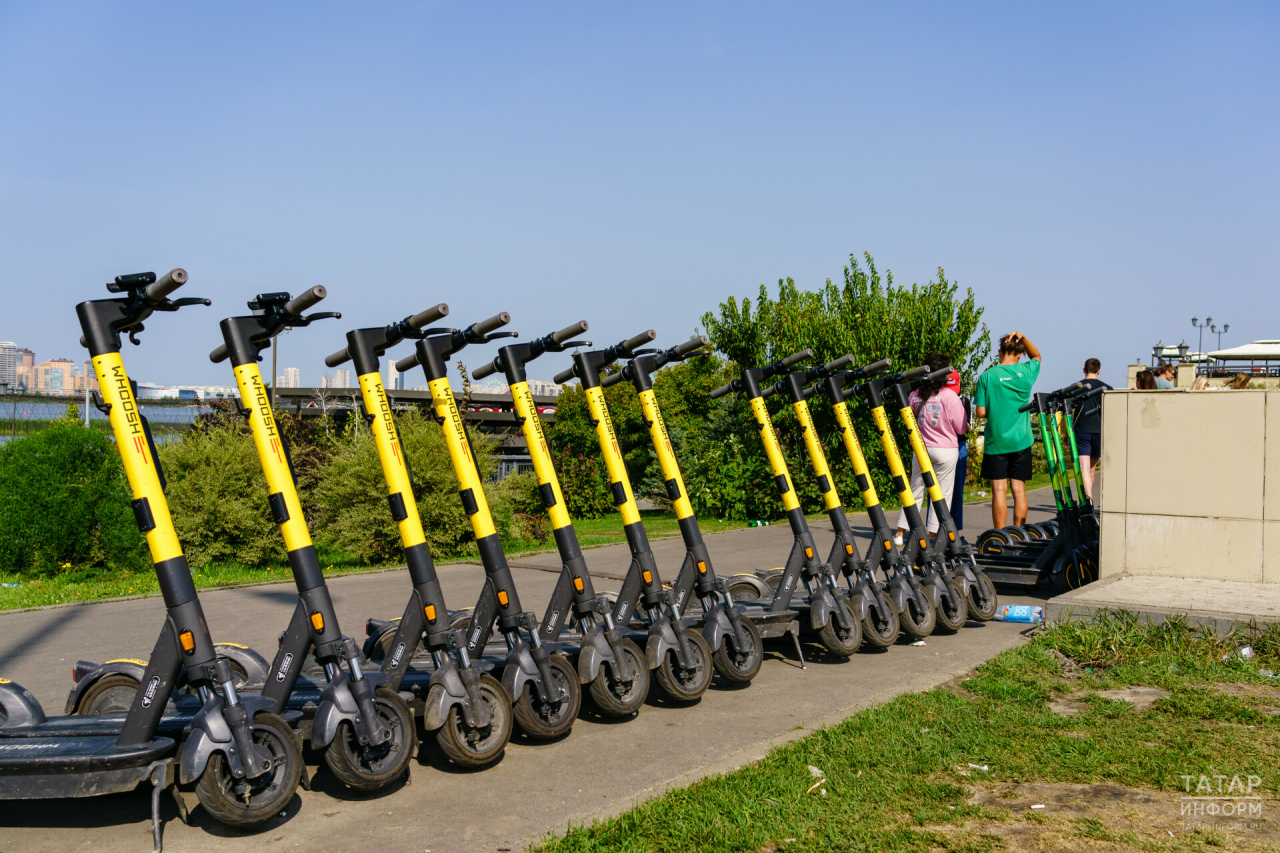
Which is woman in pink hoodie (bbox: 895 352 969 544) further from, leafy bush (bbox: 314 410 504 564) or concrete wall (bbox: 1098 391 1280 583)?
leafy bush (bbox: 314 410 504 564)

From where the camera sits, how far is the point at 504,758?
187 inches

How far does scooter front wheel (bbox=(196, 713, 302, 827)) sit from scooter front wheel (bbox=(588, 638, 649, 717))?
170 centimetres

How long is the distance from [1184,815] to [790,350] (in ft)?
48.3

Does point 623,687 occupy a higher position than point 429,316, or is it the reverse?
point 429,316

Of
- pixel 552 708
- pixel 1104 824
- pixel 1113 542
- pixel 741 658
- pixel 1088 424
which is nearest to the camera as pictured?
pixel 1104 824

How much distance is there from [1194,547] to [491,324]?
6526mm

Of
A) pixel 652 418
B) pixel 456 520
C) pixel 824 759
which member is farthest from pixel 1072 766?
pixel 456 520

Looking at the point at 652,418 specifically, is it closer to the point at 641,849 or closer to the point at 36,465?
the point at 641,849

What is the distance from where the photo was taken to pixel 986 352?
60.8 feet

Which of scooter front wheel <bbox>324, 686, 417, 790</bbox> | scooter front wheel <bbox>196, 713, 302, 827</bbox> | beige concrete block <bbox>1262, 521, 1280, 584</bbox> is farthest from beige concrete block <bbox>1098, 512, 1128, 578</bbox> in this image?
scooter front wheel <bbox>196, 713, 302, 827</bbox>

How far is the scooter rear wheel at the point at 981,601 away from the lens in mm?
7641

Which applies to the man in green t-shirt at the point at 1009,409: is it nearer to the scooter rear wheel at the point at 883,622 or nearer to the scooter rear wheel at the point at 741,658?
the scooter rear wheel at the point at 883,622

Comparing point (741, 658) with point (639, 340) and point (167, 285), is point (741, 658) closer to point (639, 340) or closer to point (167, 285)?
point (639, 340)

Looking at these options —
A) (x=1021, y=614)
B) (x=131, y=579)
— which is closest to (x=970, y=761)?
(x=1021, y=614)
